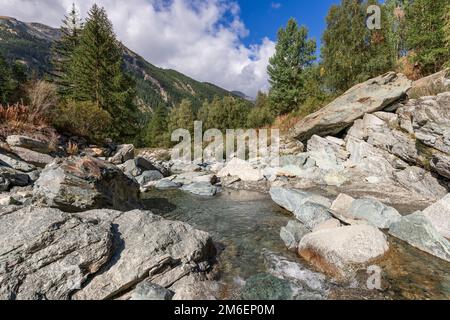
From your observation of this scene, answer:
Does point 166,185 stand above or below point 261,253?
above

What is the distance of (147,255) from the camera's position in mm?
3916

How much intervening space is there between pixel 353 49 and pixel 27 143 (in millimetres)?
23297

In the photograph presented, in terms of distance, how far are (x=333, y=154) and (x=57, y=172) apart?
13.7 m

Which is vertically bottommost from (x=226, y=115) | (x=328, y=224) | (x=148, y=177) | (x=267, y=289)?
(x=267, y=289)

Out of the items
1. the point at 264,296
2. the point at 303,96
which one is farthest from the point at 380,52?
the point at 264,296

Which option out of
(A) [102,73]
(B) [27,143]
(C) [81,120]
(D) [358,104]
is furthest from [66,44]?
(D) [358,104]

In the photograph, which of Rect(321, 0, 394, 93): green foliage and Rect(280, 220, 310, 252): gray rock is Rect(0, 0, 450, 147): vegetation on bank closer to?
Rect(321, 0, 394, 93): green foliage

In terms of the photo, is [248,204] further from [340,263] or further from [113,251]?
[113,251]

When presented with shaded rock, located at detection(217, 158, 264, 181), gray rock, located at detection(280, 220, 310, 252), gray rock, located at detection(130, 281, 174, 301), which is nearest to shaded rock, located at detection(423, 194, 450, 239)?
gray rock, located at detection(280, 220, 310, 252)

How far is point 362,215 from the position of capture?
22.2 ft

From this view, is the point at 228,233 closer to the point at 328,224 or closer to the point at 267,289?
the point at 328,224

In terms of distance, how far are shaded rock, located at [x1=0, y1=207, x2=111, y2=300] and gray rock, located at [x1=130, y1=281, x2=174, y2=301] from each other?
0.70 m

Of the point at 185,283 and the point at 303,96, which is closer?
the point at 185,283

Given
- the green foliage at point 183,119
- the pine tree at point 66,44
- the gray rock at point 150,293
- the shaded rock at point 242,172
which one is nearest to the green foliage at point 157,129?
the green foliage at point 183,119
